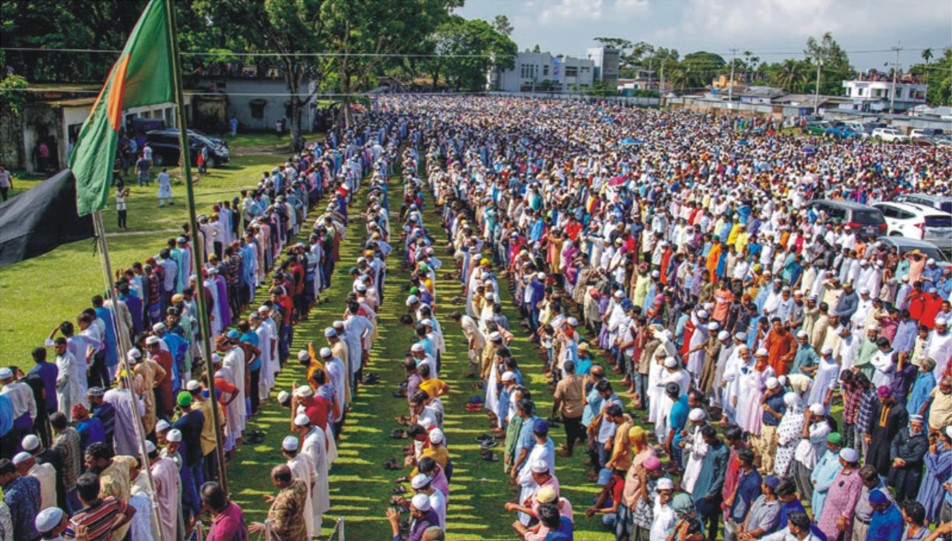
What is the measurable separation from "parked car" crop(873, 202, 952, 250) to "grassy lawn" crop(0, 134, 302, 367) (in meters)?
16.1

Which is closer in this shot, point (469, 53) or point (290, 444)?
point (290, 444)

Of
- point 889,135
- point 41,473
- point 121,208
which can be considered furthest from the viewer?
point 889,135

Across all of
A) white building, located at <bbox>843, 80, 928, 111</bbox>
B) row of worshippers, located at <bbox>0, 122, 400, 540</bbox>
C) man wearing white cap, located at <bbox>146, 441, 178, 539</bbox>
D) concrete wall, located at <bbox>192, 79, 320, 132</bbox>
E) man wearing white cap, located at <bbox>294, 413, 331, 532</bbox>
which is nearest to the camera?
row of worshippers, located at <bbox>0, 122, 400, 540</bbox>

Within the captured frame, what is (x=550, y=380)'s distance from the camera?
10.1m

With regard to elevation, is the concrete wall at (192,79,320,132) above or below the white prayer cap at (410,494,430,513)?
above

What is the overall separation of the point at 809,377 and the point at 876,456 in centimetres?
113

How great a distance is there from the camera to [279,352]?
388 inches

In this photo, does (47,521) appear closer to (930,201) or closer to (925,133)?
(930,201)

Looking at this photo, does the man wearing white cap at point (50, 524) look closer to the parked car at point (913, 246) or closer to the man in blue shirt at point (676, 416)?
the man in blue shirt at point (676, 416)

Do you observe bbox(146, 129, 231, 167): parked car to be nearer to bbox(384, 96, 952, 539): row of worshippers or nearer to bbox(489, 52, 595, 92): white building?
bbox(384, 96, 952, 539): row of worshippers

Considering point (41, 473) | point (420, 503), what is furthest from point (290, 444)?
point (41, 473)

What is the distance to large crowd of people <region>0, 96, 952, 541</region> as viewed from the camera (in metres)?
5.62

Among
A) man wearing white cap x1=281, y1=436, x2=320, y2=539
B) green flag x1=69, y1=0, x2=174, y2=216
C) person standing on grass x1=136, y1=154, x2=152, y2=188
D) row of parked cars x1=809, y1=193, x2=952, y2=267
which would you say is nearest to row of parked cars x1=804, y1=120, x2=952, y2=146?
row of parked cars x1=809, y1=193, x2=952, y2=267

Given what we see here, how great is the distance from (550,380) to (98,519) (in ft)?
20.1
